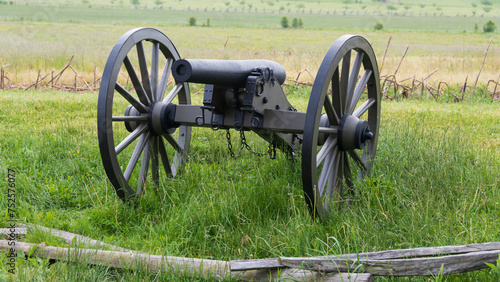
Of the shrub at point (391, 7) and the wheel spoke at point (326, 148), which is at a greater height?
the shrub at point (391, 7)

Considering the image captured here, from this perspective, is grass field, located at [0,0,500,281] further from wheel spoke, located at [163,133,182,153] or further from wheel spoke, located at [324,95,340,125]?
wheel spoke, located at [324,95,340,125]

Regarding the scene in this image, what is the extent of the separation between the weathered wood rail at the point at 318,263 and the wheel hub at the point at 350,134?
126 cm

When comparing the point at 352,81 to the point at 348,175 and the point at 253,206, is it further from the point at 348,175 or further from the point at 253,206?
the point at 253,206

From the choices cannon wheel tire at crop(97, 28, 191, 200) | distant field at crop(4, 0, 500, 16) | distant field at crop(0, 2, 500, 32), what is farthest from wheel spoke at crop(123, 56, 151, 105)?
distant field at crop(4, 0, 500, 16)

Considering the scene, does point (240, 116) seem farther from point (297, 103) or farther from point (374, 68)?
point (297, 103)

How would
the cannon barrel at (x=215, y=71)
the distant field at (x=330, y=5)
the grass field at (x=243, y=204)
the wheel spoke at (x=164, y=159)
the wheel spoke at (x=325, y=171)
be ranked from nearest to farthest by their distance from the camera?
the grass field at (x=243, y=204), the cannon barrel at (x=215, y=71), the wheel spoke at (x=325, y=171), the wheel spoke at (x=164, y=159), the distant field at (x=330, y=5)

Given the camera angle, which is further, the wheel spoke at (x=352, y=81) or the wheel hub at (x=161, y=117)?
the wheel hub at (x=161, y=117)

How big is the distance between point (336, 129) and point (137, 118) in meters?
1.74

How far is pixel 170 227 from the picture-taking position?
3699mm

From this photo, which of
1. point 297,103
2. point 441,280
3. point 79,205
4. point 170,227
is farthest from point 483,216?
point 297,103

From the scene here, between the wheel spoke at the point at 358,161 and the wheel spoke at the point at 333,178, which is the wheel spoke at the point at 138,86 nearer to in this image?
the wheel spoke at the point at 333,178

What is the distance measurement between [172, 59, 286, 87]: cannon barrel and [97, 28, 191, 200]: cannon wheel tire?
1.92 ft

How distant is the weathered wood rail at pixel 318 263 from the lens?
2.65 m

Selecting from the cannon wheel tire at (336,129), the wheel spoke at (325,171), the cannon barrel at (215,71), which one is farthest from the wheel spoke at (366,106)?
the cannon barrel at (215,71)
